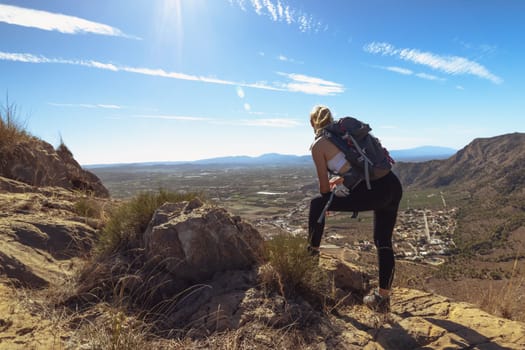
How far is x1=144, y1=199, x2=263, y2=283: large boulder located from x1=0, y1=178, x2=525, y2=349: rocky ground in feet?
0.20

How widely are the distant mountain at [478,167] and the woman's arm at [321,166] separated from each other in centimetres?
8443

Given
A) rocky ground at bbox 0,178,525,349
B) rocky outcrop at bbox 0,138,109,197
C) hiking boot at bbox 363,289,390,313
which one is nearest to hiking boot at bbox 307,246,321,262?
rocky ground at bbox 0,178,525,349

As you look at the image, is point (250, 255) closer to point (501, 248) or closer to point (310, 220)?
point (310, 220)

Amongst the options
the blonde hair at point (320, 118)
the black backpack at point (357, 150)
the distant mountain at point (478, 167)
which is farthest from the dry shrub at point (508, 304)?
the distant mountain at point (478, 167)

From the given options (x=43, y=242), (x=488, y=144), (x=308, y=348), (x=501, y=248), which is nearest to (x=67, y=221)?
(x=43, y=242)

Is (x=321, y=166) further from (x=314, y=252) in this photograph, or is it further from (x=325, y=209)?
(x=314, y=252)

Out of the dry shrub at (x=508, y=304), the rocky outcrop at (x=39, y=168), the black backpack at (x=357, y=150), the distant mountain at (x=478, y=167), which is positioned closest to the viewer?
the black backpack at (x=357, y=150)

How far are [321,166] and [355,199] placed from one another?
50 centimetres

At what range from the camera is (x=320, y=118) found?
A: 3461 millimetres

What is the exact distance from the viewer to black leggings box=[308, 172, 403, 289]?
128 inches

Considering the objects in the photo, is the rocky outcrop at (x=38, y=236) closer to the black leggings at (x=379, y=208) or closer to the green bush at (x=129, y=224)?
the green bush at (x=129, y=224)

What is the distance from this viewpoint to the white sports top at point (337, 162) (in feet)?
10.6

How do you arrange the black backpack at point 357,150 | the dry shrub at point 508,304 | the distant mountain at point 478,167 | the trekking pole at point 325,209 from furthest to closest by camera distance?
the distant mountain at point 478,167 → the dry shrub at point 508,304 → the trekking pole at point 325,209 → the black backpack at point 357,150

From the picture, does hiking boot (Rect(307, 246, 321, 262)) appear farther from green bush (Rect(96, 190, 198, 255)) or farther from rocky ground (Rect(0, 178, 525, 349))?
green bush (Rect(96, 190, 198, 255))
